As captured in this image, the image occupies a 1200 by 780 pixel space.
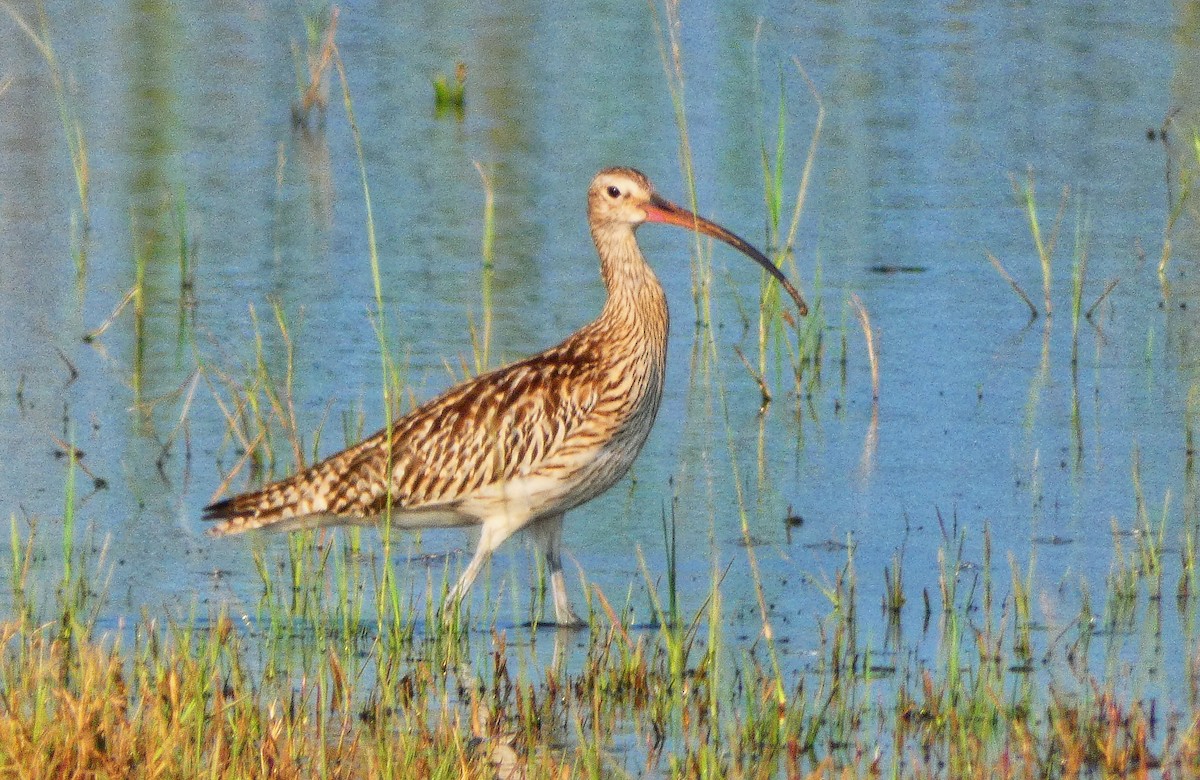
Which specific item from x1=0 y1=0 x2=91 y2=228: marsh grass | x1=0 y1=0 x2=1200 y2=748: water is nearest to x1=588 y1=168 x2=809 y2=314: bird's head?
x1=0 y1=0 x2=1200 y2=748: water

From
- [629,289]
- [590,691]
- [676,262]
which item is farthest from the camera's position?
[676,262]

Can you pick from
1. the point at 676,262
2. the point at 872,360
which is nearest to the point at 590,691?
the point at 872,360

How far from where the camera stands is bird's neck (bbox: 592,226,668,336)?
8.45m

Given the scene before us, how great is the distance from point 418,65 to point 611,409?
427 inches

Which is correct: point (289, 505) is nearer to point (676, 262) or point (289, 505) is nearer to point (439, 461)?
point (439, 461)

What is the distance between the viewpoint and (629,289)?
8.52 metres

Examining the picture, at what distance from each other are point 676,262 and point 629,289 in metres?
4.26

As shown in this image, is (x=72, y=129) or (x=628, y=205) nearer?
(x=628, y=205)

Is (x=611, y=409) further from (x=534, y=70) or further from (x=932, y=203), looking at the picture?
(x=534, y=70)

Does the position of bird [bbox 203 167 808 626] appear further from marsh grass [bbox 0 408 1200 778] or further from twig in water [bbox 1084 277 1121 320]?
twig in water [bbox 1084 277 1121 320]

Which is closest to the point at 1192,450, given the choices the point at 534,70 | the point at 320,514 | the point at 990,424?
the point at 990,424

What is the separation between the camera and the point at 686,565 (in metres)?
8.54

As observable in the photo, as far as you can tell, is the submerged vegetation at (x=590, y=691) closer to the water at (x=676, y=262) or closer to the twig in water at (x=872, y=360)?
the water at (x=676, y=262)

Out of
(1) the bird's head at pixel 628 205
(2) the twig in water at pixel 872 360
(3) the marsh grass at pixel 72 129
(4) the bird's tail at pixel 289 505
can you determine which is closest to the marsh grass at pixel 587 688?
(4) the bird's tail at pixel 289 505
